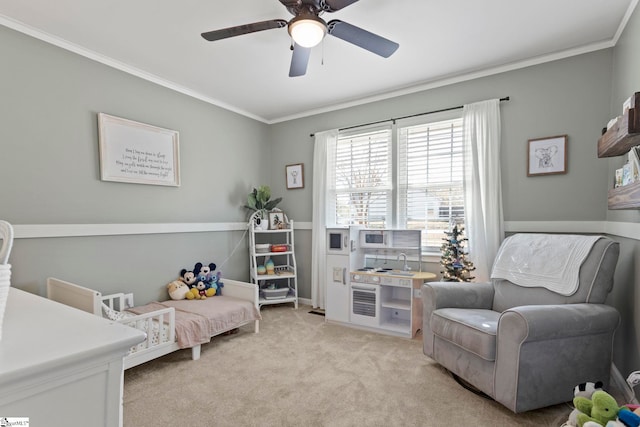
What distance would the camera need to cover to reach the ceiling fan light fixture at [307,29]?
1798mm

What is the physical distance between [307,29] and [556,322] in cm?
224

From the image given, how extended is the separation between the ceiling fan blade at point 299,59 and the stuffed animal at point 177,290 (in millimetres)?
2375

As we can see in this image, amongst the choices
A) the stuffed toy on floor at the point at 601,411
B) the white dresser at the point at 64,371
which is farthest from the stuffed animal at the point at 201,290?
the stuffed toy on floor at the point at 601,411

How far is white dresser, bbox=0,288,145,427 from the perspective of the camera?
0.64 metres

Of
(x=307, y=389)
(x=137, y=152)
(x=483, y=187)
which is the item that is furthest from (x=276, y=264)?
(x=483, y=187)

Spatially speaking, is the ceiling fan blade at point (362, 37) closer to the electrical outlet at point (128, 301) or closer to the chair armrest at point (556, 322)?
the chair armrest at point (556, 322)

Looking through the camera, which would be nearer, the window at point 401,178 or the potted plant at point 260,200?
the window at point 401,178

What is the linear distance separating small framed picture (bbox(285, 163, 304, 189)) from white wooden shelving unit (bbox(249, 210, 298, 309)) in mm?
464

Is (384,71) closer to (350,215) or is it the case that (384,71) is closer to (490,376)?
(350,215)

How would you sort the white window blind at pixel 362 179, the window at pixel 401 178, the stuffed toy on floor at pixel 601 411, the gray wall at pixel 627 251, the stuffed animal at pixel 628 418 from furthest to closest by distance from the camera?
the white window blind at pixel 362 179
the window at pixel 401 178
the gray wall at pixel 627 251
the stuffed toy on floor at pixel 601 411
the stuffed animal at pixel 628 418

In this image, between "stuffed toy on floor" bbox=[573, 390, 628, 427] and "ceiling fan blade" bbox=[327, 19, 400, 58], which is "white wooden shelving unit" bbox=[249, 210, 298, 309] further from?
"stuffed toy on floor" bbox=[573, 390, 628, 427]

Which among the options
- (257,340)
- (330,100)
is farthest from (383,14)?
(257,340)

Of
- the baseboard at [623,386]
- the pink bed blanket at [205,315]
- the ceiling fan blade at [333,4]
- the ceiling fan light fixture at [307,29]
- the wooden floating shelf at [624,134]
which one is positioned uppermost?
the ceiling fan blade at [333,4]

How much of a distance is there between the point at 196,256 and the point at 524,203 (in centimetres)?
344
